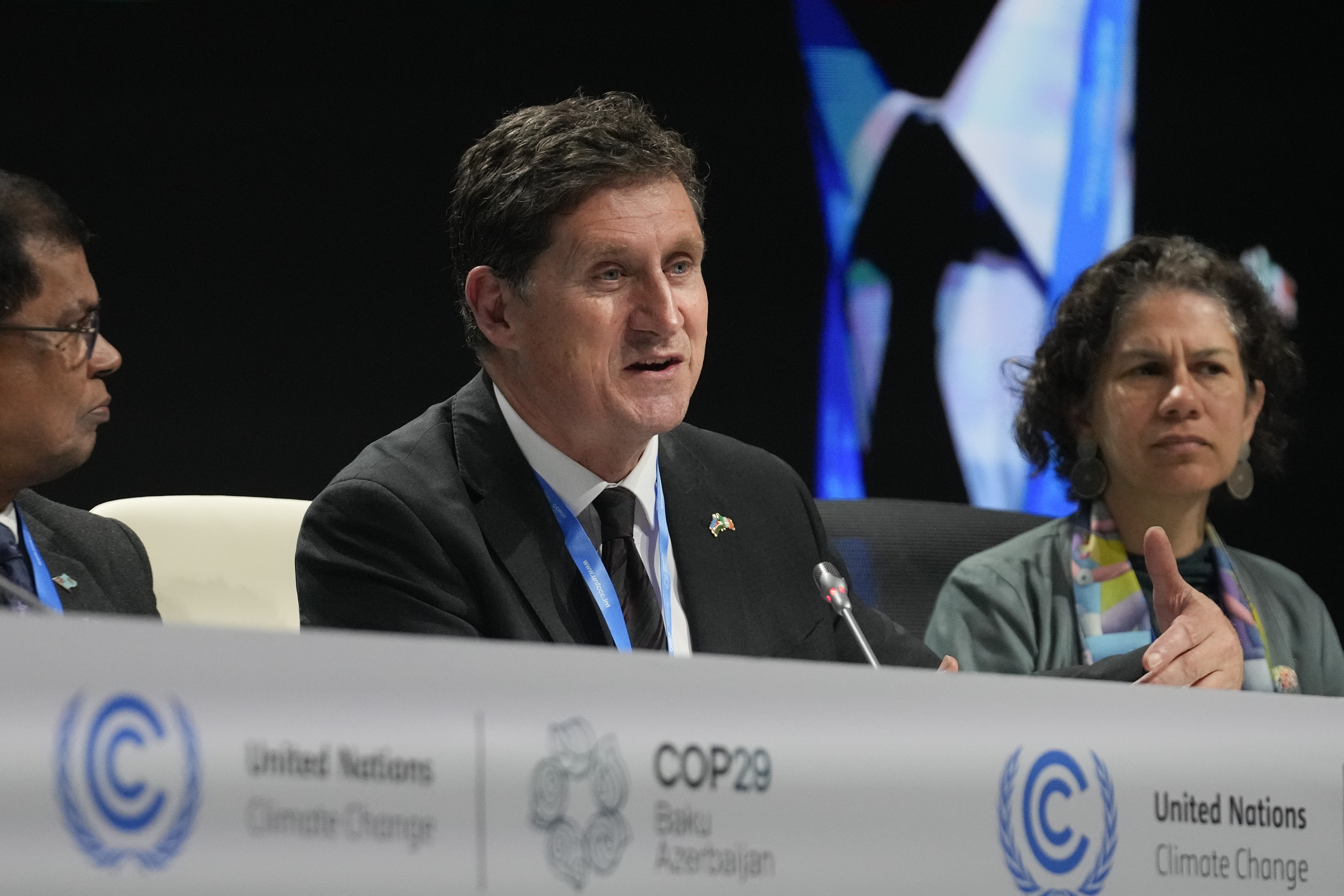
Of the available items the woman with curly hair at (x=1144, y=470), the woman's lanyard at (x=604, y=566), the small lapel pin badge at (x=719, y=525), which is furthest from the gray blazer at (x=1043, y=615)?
the woman's lanyard at (x=604, y=566)

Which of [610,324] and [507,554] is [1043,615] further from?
[507,554]

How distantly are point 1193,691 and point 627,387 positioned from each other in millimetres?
890

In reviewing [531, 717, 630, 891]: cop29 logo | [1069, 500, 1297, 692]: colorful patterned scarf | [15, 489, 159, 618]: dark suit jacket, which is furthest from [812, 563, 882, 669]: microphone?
[15, 489, 159, 618]: dark suit jacket

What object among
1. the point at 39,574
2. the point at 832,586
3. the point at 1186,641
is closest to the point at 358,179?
the point at 39,574

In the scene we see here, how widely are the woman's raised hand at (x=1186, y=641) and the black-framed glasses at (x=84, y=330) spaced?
1636mm

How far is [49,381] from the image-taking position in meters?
2.46

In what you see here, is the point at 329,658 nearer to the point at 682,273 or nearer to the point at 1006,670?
the point at 682,273

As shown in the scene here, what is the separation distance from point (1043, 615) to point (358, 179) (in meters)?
1.84

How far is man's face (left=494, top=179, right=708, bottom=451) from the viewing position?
2072 mm

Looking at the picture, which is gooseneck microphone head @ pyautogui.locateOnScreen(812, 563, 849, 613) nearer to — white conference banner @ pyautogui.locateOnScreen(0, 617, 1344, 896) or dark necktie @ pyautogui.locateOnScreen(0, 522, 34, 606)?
white conference banner @ pyautogui.locateOnScreen(0, 617, 1344, 896)

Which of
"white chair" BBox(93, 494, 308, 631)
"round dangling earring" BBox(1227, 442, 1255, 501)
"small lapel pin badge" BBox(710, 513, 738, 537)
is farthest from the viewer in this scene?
"round dangling earring" BBox(1227, 442, 1255, 501)

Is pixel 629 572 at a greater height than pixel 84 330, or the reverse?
pixel 84 330

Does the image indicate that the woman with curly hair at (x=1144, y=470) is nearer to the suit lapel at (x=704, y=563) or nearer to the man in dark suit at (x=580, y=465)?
the man in dark suit at (x=580, y=465)

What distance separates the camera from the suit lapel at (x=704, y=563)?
2010 millimetres
